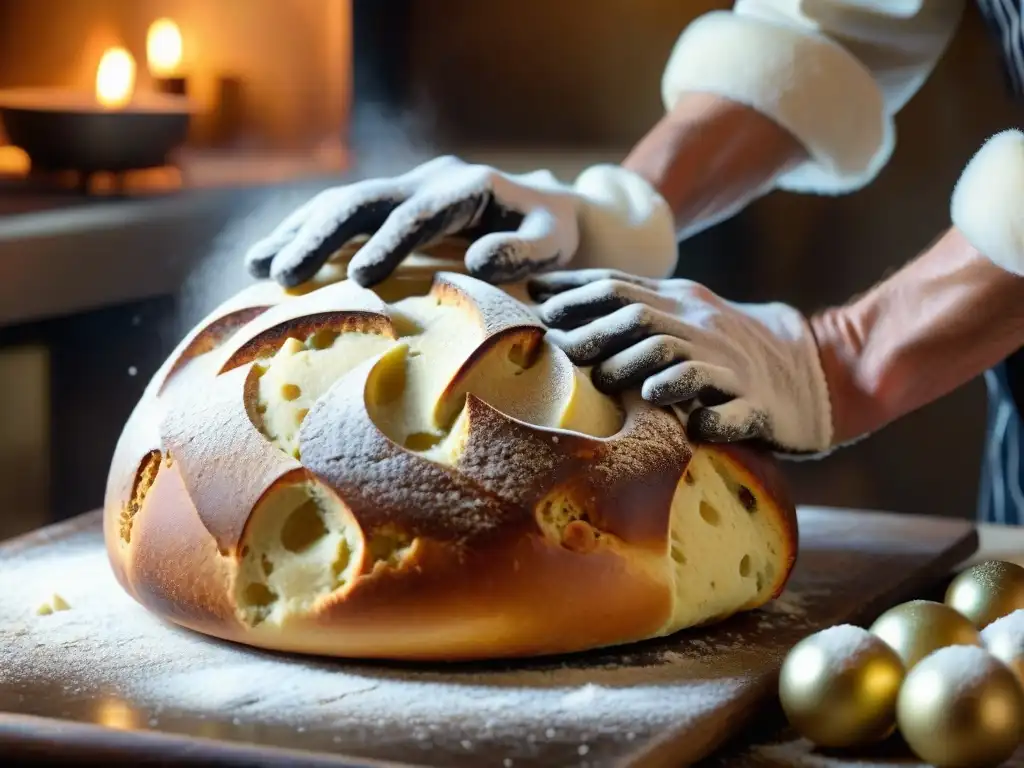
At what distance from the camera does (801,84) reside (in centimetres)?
150

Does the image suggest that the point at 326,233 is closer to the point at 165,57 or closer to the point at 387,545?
the point at 387,545

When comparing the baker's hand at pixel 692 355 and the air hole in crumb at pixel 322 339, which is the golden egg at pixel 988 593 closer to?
the baker's hand at pixel 692 355

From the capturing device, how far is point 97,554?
1285 mm

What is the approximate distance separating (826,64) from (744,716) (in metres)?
0.86

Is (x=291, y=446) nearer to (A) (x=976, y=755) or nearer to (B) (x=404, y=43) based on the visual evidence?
(A) (x=976, y=755)

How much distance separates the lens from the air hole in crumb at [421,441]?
997mm

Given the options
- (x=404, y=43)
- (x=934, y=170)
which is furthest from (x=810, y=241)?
(x=404, y=43)

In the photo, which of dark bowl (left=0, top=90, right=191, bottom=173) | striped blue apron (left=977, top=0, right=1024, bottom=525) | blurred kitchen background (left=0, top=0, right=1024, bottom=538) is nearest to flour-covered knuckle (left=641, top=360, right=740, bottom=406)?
striped blue apron (left=977, top=0, right=1024, bottom=525)

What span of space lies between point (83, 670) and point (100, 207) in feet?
3.88

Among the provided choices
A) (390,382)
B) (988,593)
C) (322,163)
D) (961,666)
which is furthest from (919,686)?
(322,163)

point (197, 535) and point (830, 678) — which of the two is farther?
point (197, 535)

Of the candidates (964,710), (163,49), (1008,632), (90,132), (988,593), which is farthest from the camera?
(163,49)

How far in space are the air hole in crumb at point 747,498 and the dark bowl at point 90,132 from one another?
4.08ft

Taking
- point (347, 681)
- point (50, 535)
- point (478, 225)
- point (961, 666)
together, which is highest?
point (478, 225)
